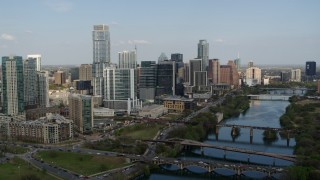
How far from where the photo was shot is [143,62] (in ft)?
168

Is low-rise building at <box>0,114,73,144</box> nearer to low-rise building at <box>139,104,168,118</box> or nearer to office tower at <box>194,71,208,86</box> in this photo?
low-rise building at <box>139,104,168,118</box>

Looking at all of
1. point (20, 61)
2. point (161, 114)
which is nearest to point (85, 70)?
point (161, 114)

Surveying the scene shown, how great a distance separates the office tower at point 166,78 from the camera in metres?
49.8

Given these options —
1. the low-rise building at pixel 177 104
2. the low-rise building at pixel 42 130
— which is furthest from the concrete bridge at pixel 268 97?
the low-rise building at pixel 42 130

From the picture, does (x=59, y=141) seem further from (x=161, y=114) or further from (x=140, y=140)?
(x=161, y=114)

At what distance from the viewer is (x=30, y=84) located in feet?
125

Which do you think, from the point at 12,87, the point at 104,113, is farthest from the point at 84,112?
the point at 104,113

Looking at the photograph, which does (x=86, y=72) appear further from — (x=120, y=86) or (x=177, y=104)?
(x=177, y=104)

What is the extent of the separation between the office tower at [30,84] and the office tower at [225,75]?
148ft

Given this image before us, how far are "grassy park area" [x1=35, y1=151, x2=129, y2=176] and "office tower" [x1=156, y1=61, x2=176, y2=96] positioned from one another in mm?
26947

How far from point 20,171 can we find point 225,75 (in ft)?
202

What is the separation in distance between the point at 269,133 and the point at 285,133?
1.12 m

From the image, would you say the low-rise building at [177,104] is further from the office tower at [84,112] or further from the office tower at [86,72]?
the office tower at [86,72]

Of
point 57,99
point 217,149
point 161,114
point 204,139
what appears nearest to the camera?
point 217,149
